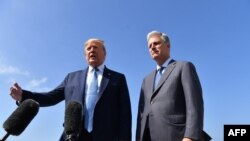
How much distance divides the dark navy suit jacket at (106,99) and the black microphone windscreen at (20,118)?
2.20m

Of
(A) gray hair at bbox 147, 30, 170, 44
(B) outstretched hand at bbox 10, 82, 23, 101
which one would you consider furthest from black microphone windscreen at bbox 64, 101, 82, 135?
(A) gray hair at bbox 147, 30, 170, 44

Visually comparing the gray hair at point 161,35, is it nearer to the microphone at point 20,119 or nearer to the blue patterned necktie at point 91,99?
the blue patterned necktie at point 91,99

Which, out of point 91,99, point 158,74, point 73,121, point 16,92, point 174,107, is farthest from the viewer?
point 91,99

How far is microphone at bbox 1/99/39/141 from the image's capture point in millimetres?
3854

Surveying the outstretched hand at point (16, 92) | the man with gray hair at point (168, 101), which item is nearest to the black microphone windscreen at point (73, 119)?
the man with gray hair at point (168, 101)

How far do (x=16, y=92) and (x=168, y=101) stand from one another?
94.8 inches

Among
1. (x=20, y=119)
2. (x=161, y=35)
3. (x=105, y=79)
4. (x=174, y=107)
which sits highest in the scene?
(x=161, y=35)

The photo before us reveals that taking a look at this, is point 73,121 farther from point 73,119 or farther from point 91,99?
point 91,99

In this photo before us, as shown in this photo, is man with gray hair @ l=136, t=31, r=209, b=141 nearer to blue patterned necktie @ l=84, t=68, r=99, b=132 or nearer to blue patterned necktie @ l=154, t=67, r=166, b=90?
blue patterned necktie @ l=154, t=67, r=166, b=90

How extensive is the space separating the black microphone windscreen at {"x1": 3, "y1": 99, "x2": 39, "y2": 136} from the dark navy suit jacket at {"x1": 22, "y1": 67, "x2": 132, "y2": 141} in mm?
2196

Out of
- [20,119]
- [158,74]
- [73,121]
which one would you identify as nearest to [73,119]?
[73,121]

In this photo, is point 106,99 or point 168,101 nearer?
point 168,101

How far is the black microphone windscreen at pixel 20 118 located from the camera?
3.85 metres

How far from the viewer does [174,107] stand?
559 cm
